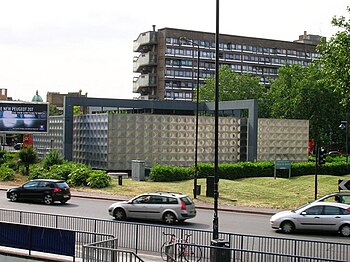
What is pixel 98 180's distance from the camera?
4028 cm

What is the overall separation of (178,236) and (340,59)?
954 inches

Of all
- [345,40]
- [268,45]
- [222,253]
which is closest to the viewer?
[222,253]

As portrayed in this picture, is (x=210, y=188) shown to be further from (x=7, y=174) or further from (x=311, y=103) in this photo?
(x=311, y=103)

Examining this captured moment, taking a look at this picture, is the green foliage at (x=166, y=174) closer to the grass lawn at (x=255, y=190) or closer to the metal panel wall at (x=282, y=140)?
the grass lawn at (x=255, y=190)

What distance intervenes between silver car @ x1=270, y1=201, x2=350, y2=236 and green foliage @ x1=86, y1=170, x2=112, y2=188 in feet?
60.6

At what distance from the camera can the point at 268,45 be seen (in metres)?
124

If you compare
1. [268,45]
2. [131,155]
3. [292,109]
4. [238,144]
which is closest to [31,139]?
[131,155]

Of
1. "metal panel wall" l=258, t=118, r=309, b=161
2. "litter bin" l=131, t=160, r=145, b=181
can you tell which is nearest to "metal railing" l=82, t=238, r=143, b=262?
"litter bin" l=131, t=160, r=145, b=181

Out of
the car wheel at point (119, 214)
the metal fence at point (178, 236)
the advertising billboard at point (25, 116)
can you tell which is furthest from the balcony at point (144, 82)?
the metal fence at point (178, 236)

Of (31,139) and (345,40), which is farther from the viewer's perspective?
(31,139)

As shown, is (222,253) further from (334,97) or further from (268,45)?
(268,45)

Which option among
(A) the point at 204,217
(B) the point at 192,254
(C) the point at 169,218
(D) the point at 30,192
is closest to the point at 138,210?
(C) the point at 169,218

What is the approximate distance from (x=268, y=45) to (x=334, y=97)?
136ft

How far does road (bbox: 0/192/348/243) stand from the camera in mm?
23844
